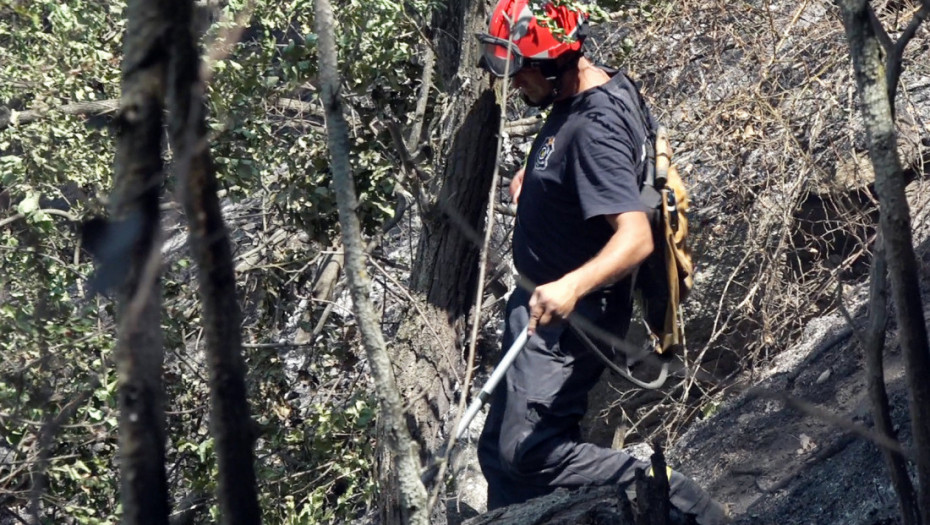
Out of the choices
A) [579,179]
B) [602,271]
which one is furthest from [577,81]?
[602,271]

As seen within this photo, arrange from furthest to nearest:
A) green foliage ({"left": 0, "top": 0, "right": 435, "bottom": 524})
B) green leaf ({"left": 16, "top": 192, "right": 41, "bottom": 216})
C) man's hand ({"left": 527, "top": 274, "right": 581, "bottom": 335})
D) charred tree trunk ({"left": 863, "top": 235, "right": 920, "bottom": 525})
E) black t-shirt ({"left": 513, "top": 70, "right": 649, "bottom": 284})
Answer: green foliage ({"left": 0, "top": 0, "right": 435, "bottom": 524}), green leaf ({"left": 16, "top": 192, "right": 41, "bottom": 216}), black t-shirt ({"left": 513, "top": 70, "right": 649, "bottom": 284}), man's hand ({"left": 527, "top": 274, "right": 581, "bottom": 335}), charred tree trunk ({"left": 863, "top": 235, "right": 920, "bottom": 525})

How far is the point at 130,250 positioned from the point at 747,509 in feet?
10.0

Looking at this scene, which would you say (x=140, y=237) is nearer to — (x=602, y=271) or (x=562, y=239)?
(x=602, y=271)

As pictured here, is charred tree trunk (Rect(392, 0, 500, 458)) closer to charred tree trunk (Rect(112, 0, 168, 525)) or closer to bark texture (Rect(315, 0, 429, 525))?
bark texture (Rect(315, 0, 429, 525))

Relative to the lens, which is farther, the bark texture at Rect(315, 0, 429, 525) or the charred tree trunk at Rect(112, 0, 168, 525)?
the bark texture at Rect(315, 0, 429, 525)

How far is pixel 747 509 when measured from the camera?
402 cm

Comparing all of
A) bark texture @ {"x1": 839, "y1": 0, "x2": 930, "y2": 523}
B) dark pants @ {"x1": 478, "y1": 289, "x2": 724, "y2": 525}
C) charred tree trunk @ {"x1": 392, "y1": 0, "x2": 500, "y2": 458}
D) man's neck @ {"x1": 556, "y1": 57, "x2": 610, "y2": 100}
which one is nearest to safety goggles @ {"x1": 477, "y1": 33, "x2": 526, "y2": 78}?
man's neck @ {"x1": 556, "y1": 57, "x2": 610, "y2": 100}

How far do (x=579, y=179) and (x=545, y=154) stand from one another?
0.24 meters

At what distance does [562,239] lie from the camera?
3723mm

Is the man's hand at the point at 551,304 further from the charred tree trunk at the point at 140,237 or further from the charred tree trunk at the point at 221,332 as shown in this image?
the charred tree trunk at the point at 140,237

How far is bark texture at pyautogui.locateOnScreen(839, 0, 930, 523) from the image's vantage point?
7.93 feet

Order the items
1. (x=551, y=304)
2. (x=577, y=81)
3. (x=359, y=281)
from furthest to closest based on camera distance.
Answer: (x=577, y=81) < (x=551, y=304) < (x=359, y=281)

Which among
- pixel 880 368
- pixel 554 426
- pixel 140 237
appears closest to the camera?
pixel 140 237

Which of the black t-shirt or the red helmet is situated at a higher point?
the red helmet
